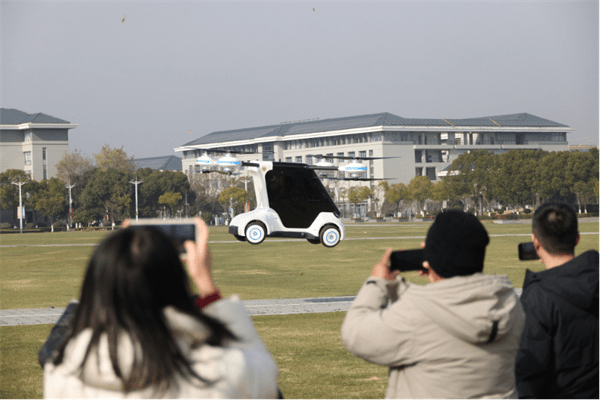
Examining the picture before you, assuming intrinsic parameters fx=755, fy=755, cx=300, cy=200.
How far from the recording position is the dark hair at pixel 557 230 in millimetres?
4461

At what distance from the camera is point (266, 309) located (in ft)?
64.4

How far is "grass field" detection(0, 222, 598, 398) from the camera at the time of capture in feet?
36.5

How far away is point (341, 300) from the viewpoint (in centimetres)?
2198

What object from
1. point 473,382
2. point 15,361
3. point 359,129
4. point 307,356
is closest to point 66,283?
point 15,361

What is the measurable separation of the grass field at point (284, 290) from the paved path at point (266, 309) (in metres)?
0.95

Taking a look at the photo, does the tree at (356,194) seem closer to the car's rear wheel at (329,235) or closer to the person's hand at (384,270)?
Answer: the car's rear wheel at (329,235)

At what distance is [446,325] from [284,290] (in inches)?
889

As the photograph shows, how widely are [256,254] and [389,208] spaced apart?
90.6 meters

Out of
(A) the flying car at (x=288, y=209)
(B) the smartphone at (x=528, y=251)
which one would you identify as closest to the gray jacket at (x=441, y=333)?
(B) the smartphone at (x=528, y=251)

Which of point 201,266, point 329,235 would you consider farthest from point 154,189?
point 201,266

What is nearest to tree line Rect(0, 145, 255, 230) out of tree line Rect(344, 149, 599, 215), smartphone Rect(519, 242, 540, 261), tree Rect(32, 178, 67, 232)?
Answer: tree Rect(32, 178, 67, 232)

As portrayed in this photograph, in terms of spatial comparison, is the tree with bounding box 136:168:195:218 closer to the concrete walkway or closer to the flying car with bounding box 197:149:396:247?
the concrete walkway

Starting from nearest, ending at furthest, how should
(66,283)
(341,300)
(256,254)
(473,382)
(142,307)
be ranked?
(142,307) → (473,382) → (341,300) → (66,283) → (256,254)

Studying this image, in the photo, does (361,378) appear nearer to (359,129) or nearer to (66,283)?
(66,283)
